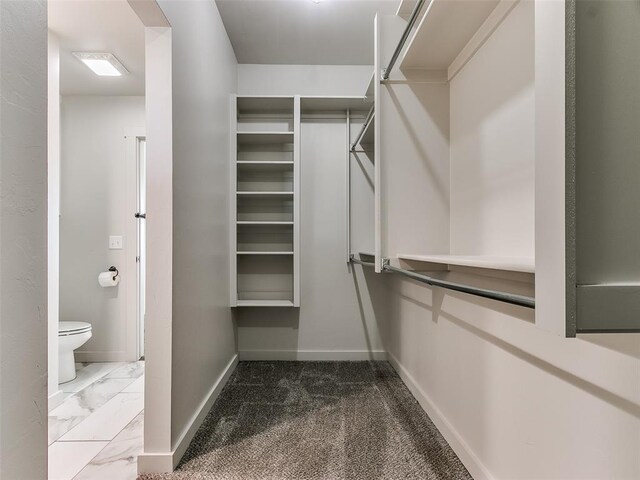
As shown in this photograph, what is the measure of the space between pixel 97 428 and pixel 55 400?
0.52 metres

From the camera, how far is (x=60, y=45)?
249cm

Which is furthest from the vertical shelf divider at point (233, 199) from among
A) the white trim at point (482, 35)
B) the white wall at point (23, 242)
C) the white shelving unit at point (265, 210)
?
the white wall at point (23, 242)

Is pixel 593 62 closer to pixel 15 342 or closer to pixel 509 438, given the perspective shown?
pixel 15 342

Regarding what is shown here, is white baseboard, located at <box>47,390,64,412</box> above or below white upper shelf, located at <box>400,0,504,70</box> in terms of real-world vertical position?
below

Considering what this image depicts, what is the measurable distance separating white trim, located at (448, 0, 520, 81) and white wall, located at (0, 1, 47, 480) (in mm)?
1354

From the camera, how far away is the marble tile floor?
5.28 ft

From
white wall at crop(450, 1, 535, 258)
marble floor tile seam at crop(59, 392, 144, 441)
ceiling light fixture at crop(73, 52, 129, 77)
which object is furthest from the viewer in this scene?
ceiling light fixture at crop(73, 52, 129, 77)

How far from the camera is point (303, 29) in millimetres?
2537

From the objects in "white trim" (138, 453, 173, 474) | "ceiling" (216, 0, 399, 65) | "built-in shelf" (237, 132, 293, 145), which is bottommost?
"white trim" (138, 453, 173, 474)

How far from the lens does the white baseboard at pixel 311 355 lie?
3.06 metres

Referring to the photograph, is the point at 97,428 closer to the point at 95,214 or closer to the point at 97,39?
the point at 95,214

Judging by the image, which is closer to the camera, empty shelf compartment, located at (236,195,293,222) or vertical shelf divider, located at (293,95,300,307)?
vertical shelf divider, located at (293,95,300,307)

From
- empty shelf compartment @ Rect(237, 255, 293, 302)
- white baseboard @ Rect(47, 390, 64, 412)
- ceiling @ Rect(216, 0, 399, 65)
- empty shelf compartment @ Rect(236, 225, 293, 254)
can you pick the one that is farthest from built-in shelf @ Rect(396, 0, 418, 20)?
white baseboard @ Rect(47, 390, 64, 412)

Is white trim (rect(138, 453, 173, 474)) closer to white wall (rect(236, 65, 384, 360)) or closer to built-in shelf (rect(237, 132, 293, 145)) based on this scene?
white wall (rect(236, 65, 384, 360))
